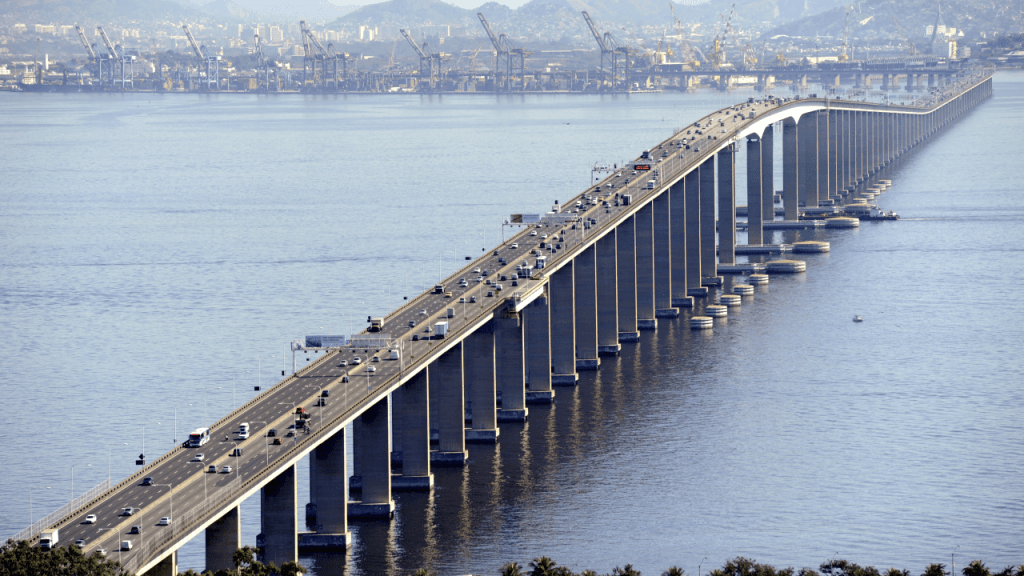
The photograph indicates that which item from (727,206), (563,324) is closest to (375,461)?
(563,324)

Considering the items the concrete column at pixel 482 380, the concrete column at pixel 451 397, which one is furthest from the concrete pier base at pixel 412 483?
the concrete column at pixel 482 380

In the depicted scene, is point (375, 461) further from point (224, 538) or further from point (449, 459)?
point (224, 538)

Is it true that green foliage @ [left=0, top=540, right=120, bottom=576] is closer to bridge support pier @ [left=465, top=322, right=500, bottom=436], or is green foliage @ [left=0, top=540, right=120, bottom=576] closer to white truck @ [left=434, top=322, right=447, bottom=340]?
white truck @ [left=434, top=322, right=447, bottom=340]

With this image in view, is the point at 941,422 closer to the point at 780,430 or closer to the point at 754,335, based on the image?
the point at 780,430

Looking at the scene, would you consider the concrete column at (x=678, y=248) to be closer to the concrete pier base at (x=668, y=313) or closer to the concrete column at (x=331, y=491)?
the concrete pier base at (x=668, y=313)

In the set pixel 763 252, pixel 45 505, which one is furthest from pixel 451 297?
pixel 763 252

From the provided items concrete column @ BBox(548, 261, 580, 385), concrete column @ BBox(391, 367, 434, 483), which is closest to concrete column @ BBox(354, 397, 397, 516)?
concrete column @ BBox(391, 367, 434, 483)
